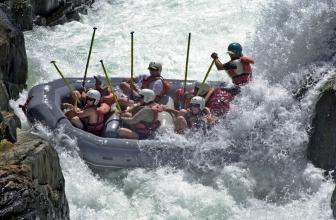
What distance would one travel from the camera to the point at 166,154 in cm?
895

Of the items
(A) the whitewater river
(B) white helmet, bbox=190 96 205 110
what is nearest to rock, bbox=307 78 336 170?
(A) the whitewater river

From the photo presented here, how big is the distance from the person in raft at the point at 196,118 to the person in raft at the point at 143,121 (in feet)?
1.14

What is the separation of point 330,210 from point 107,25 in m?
10.3

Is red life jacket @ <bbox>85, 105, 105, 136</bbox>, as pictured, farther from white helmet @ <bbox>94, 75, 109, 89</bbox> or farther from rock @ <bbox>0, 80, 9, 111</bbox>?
rock @ <bbox>0, 80, 9, 111</bbox>

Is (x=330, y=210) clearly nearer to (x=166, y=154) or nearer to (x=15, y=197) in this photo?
(x=166, y=154)

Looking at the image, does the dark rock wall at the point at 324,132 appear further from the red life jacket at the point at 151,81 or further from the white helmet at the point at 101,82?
the white helmet at the point at 101,82

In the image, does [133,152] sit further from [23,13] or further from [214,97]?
[23,13]

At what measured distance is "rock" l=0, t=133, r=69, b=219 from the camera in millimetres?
5324

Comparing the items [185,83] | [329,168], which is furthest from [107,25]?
[329,168]

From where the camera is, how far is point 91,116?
30.9ft

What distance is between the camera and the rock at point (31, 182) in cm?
532

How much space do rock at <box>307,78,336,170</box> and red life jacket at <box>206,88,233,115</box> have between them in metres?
1.50

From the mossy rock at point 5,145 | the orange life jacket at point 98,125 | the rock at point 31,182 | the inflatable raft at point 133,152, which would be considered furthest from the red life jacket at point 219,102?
the mossy rock at point 5,145

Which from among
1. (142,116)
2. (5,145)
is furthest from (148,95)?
(5,145)
